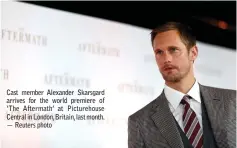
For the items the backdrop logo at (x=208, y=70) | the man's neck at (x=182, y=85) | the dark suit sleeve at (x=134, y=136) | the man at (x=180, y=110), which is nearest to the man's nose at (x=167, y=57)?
the man at (x=180, y=110)

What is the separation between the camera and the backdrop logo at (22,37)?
2053mm

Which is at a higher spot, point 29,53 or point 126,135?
point 29,53

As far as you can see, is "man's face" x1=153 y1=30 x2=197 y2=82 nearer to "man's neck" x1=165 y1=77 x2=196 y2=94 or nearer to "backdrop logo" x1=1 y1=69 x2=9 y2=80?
"man's neck" x1=165 y1=77 x2=196 y2=94

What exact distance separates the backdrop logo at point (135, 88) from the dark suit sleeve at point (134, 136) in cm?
17

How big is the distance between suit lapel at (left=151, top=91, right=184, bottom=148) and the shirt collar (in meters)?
0.03

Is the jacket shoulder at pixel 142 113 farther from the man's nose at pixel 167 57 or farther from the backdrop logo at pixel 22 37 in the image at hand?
the backdrop logo at pixel 22 37

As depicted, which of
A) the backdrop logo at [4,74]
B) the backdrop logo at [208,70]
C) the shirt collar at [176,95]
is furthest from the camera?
the backdrop logo at [208,70]

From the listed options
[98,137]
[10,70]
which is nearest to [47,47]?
[10,70]

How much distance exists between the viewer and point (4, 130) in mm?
2012

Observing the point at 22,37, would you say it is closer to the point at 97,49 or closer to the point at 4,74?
the point at 4,74

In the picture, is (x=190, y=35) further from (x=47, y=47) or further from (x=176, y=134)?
(x=47, y=47)

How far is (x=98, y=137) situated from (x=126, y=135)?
14 centimetres

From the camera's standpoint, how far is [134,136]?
209cm

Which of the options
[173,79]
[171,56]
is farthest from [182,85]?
[171,56]
